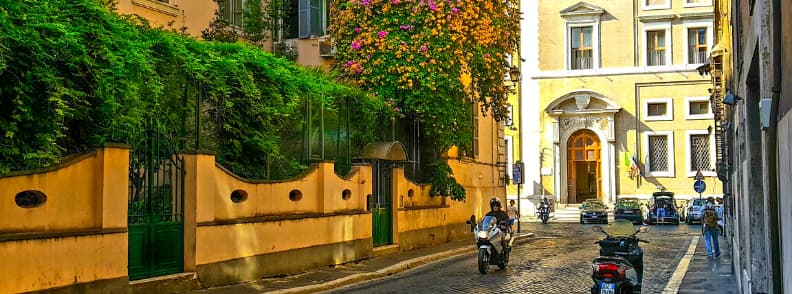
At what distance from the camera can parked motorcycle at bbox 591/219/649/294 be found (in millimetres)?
11359

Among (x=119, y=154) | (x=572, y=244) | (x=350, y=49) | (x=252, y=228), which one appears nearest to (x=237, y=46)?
(x=252, y=228)

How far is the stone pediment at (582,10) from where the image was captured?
165ft

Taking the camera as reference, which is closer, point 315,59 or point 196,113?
point 196,113

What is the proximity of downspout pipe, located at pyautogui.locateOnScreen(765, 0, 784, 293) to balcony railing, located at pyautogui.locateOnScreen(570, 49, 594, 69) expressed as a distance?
43859 mm

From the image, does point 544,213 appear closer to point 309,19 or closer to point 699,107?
point 699,107

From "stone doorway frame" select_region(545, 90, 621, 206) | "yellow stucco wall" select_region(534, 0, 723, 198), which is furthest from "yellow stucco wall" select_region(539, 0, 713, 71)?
"stone doorway frame" select_region(545, 90, 621, 206)

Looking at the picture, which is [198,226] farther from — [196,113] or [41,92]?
[41,92]

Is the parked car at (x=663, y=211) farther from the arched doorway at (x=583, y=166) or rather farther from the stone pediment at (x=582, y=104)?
the stone pediment at (x=582, y=104)

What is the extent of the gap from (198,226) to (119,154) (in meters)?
2.31

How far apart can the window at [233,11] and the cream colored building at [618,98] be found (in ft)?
103

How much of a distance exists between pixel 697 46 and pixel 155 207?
41.7 m

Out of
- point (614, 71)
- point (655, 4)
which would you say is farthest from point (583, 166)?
point (655, 4)

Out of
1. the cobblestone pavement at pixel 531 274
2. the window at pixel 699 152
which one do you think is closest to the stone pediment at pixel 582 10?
the window at pixel 699 152

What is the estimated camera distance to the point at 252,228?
15289 millimetres
